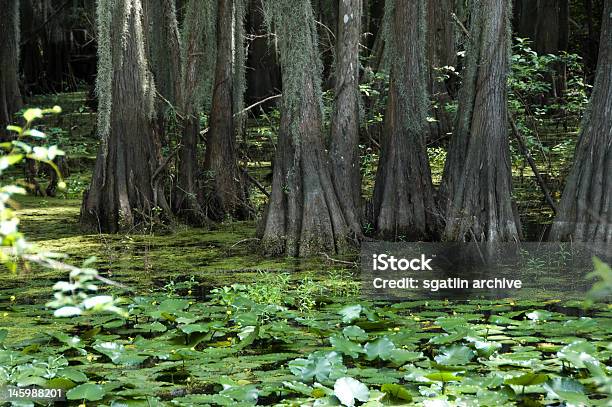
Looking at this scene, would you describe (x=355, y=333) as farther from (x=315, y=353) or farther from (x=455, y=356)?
(x=455, y=356)

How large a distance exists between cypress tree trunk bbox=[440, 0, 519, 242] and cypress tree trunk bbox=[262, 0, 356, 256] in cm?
110

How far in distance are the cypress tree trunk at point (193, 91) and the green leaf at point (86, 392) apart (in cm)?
597

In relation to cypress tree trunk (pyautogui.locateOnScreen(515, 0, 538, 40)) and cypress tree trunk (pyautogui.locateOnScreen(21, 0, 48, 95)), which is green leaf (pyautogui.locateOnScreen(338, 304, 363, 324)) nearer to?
cypress tree trunk (pyautogui.locateOnScreen(515, 0, 538, 40))

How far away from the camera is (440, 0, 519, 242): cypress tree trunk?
8.45 m

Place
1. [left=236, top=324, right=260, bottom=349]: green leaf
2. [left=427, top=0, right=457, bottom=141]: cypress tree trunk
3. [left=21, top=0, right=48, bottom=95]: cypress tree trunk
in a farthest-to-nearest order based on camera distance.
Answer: [left=21, top=0, right=48, bottom=95]: cypress tree trunk
[left=427, top=0, right=457, bottom=141]: cypress tree trunk
[left=236, top=324, right=260, bottom=349]: green leaf

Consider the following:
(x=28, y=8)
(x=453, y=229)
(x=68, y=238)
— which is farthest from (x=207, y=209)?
(x=28, y=8)

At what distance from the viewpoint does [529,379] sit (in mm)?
4316

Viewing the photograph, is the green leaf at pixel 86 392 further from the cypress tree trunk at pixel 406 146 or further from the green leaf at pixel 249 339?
the cypress tree trunk at pixel 406 146

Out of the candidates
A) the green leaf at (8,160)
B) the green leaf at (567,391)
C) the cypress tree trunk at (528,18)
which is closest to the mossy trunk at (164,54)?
the green leaf at (567,391)

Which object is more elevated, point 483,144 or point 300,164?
A: point 483,144

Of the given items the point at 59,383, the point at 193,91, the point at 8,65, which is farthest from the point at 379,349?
the point at 8,65

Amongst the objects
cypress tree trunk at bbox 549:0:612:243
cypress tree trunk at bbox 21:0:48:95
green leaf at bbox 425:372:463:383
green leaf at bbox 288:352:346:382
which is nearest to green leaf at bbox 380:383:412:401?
green leaf at bbox 425:372:463:383

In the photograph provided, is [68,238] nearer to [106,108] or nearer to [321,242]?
[106,108]

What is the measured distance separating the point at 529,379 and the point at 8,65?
43.9 ft
